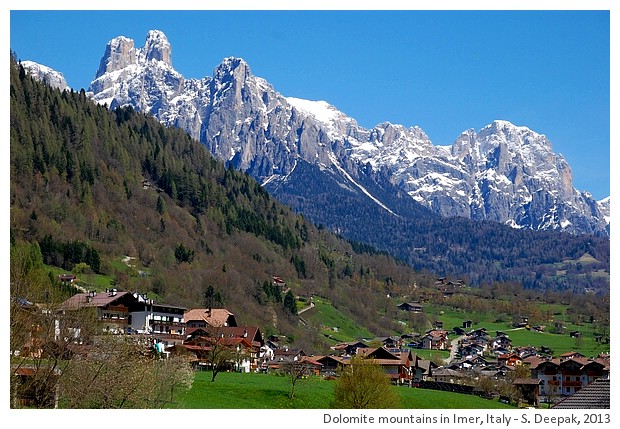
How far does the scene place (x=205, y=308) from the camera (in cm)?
11662

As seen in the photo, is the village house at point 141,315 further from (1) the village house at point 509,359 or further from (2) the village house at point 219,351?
(1) the village house at point 509,359

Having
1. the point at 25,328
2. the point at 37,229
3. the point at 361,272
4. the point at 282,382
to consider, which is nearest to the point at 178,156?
the point at 361,272

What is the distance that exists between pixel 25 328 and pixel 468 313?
158057 millimetres

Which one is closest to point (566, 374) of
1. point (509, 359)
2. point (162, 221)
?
point (509, 359)

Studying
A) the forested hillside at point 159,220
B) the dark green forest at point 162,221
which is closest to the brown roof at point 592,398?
the dark green forest at point 162,221

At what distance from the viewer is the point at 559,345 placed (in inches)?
5595

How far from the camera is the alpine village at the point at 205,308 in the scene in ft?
121

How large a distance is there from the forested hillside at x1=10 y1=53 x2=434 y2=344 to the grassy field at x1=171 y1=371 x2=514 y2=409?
4899 centimetres

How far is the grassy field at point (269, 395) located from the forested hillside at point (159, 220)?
161 feet

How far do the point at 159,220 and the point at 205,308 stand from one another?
35072 millimetres

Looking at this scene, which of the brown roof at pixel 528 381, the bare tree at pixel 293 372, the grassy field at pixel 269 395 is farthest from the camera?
the brown roof at pixel 528 381

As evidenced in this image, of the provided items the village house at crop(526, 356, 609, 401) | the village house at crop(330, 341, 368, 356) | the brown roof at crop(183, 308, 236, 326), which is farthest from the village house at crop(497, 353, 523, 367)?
the brown roof at crop(183, 308, 236, 326)
